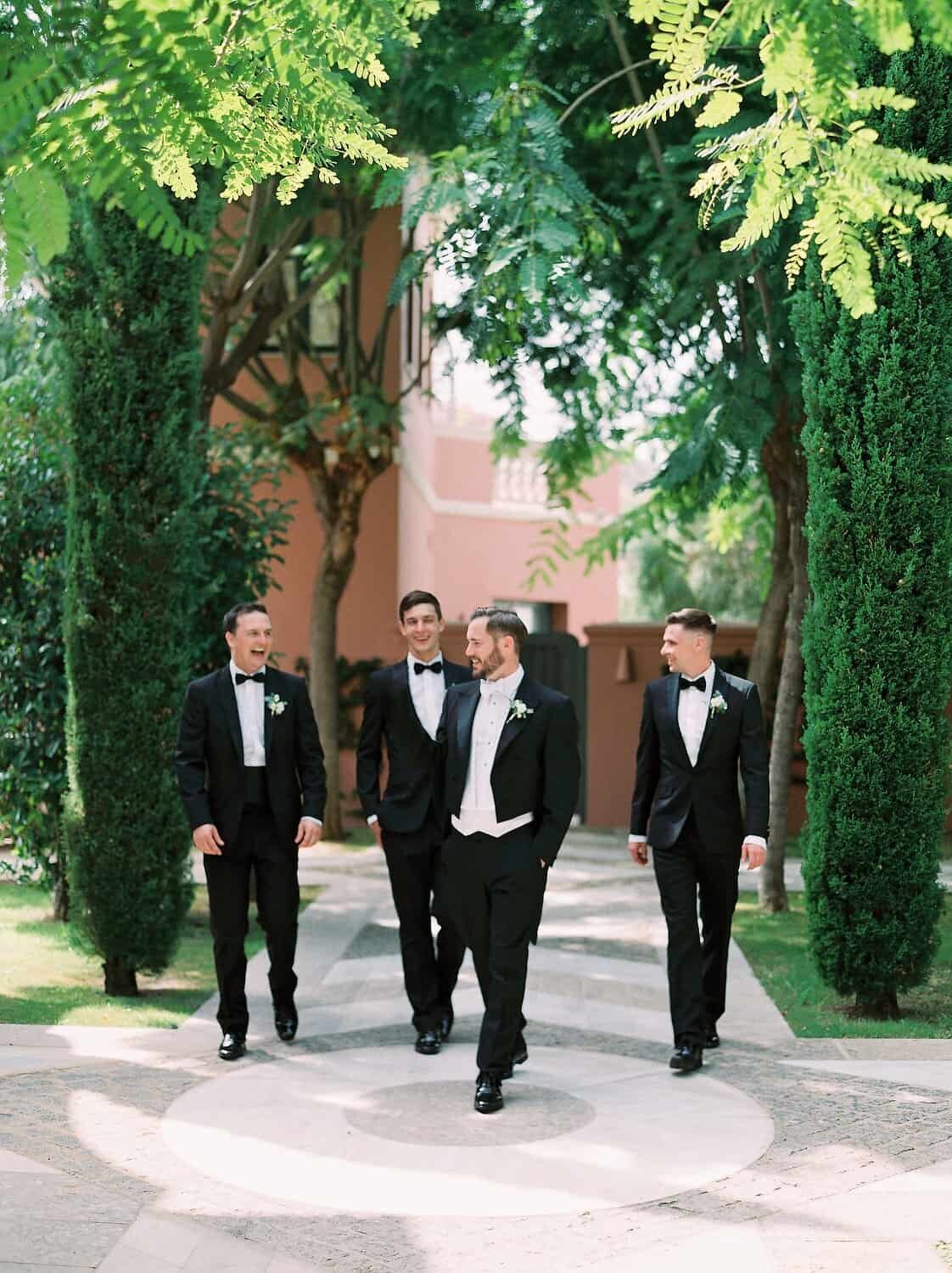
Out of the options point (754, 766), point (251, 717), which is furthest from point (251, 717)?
point (754, 766)

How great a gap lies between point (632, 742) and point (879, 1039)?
12.1m

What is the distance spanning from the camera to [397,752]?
7887mm

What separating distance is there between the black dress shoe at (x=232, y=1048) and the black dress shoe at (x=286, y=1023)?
34cm

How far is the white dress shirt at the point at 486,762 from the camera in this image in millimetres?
6762

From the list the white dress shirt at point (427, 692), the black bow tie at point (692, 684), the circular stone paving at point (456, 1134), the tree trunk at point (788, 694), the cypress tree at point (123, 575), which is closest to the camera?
the circular stone paving at point (456, 1134)

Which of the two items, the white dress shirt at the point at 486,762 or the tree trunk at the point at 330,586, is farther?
the tree trunk at the point at 330,586

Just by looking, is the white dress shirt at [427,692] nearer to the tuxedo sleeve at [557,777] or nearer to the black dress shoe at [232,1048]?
the tuxedo sleeve at [557,777]

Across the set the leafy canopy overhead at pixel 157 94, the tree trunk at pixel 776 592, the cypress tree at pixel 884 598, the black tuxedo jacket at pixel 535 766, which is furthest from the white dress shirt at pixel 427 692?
the tree trunk at pixel 776 592

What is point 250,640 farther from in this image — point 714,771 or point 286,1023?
point 714,771

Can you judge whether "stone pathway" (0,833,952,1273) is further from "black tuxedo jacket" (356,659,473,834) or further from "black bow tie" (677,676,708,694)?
"black bow tie" (677,676,708,694)

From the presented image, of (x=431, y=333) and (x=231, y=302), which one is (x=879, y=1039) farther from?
(x=431, y=333)

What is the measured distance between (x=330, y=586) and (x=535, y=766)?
37.5 ft

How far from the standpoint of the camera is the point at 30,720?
1087 cm

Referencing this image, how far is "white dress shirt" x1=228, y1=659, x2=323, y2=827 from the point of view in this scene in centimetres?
770
